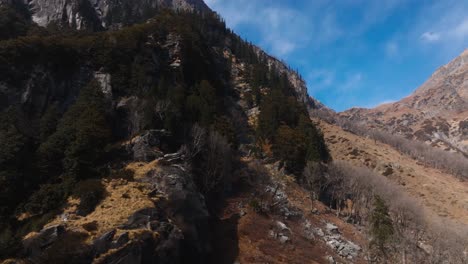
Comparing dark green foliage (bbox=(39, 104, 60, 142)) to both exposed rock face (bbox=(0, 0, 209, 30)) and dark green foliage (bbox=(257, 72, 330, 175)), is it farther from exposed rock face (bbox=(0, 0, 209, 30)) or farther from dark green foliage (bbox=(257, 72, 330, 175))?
exposed rock face (bbox=(0, 0, 209, 30))

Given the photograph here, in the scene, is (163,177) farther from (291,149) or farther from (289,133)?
(289,133)

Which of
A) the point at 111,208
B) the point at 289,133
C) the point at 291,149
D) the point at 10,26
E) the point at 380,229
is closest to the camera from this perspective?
the point at 111,208

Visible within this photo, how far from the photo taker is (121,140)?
44.7 m

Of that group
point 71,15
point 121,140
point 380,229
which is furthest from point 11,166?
point 71,15

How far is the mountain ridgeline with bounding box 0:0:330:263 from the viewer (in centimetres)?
2794

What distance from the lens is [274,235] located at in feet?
136

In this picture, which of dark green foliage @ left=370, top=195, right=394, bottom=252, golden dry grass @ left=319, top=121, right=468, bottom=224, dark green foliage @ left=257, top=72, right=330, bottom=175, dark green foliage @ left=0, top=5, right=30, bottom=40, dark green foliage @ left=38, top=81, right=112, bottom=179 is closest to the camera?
dark green foliage @ left=38, top=81, right=112, bottom=179

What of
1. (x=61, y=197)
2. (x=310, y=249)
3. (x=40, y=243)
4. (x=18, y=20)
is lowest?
(x=310, y=249)

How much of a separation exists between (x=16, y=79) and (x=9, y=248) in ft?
111

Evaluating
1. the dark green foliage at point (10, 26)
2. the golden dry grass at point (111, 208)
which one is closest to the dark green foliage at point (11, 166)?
the golden dry grass at point (111, 208)

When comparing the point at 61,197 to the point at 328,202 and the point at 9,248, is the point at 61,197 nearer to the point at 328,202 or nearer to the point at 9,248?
the point at 9,248

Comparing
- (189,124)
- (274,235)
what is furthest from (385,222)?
(189,124)

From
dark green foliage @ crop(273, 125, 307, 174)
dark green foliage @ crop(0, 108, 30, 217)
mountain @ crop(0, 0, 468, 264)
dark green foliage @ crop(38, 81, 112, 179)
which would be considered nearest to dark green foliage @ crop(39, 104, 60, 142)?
mountain @ crop(0, 0, 468, 264)

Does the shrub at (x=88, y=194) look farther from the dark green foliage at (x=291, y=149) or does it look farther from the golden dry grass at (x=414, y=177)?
the golden dry grass at (x=414, y=177)
